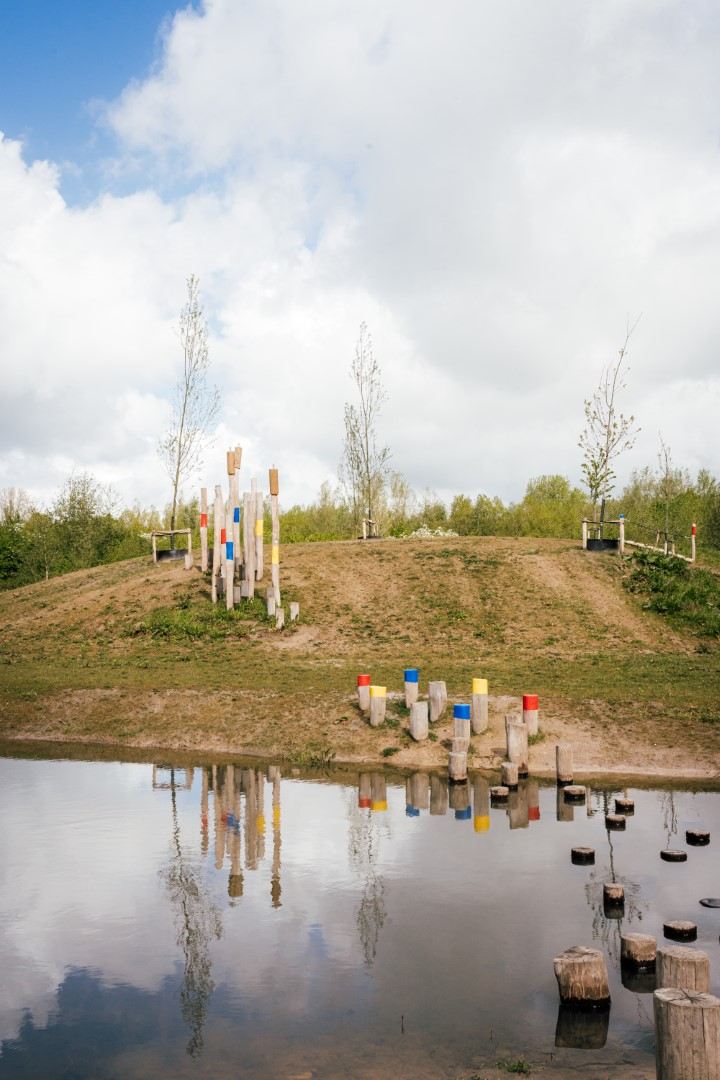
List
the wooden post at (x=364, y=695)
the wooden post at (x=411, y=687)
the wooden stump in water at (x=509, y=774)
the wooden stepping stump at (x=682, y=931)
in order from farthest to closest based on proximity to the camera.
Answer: the wooden post at (x=364, y=695), the wooden post at (x=411, y=687), the wooden stump in water at (x=509, y=774), the wooden stepping stump at (x=682, y=931)

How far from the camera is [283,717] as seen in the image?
18188 millimetres

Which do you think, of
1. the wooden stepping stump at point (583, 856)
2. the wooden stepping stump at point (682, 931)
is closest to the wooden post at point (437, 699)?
the wooden stepping stump at point (583, 856)

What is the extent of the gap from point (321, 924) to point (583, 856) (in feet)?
11.9

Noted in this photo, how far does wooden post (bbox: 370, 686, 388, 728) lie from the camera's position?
A: 57.0ft

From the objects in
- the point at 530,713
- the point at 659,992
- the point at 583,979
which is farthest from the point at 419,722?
the point at 659,992

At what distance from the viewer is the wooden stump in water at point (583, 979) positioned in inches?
278

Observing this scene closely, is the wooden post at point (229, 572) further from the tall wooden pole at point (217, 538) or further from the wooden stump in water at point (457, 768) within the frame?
the wooden stump in water at point (457, 768)

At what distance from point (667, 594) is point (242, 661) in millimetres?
14347

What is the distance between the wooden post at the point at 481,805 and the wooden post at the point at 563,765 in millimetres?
1197

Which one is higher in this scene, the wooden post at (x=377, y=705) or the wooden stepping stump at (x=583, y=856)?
the wooden post at (x=377, y=705)

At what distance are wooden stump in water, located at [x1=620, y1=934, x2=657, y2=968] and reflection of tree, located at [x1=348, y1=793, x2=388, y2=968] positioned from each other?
222 cm

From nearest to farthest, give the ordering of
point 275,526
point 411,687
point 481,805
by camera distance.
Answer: point 481,805, point 411,687, point 275,526

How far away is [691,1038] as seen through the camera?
17.2 ft

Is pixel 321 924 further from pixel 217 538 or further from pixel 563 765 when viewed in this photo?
pixel 217 538
